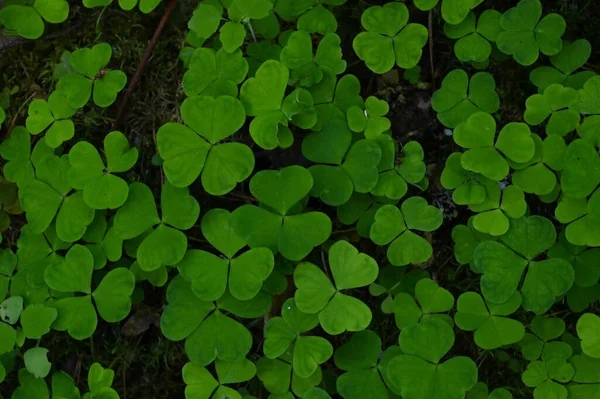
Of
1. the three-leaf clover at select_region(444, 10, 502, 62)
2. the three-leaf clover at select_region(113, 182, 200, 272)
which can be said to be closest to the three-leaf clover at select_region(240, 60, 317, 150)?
the three-leaf clover at select_region(113, 182, 200, 272)

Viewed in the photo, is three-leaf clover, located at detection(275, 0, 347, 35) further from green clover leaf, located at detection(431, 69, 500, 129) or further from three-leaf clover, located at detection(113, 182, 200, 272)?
three-leaf clover, located at detection(113, 182, 200, 272)

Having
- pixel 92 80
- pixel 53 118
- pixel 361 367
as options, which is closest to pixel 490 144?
pixel 361 367

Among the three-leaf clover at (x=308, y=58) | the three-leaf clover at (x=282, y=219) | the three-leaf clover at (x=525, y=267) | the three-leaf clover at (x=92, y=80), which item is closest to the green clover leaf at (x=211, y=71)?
the three-leaf clover at (x=308, y=58)

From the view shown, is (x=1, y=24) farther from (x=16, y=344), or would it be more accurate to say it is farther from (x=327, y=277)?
(x=327, y=277)

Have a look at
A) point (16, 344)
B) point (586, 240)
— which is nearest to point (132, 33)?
point (16, 344)

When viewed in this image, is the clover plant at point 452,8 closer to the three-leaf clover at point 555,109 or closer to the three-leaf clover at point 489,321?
the three-leaf clover at point 555,109

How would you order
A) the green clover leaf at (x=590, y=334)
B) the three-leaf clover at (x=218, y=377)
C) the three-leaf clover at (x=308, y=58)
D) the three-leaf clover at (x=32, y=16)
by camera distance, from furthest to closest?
the three-leaf clover at (x=32, y=16)
the three-leaf clover at (x=308, y=58)
the three-leaf clover at (x=218, y=377)
the green clover leaf at (x=590, y=334)

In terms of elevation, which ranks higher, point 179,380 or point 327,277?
point 327,277
